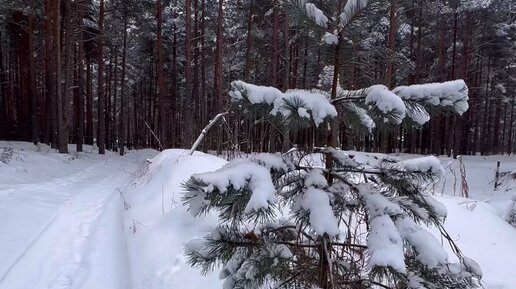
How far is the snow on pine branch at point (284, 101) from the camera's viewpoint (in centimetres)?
155

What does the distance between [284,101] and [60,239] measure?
519 centimetres

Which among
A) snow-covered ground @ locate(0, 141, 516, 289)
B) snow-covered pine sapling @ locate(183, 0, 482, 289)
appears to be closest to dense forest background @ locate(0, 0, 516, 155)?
snow-covered ground @ locate(0, 141, 516, 289)

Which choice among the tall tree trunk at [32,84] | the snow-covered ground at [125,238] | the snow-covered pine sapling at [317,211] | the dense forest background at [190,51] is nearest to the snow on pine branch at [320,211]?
the snow-covered pine sapling at [317,211]

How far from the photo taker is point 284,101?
5.14 ft

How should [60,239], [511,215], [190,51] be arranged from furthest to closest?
[190,51], [511,215], [60,239]

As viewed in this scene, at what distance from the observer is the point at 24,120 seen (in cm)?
2419

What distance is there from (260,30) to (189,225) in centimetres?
2043

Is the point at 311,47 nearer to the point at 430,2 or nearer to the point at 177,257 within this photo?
the point at 177,257

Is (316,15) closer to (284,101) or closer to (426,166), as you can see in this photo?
(284,101)

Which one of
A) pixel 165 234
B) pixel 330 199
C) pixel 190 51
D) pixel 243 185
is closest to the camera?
pixel 243 185

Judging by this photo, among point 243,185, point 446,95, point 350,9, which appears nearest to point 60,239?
point 243,185

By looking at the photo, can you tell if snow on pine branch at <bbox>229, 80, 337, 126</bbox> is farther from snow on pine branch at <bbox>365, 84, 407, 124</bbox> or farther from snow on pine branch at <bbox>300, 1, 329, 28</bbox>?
snow on pine branch at <bbox>300, 1, 329, 28</bbox>

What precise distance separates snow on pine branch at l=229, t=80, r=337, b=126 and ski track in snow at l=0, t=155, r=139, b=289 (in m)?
3.32

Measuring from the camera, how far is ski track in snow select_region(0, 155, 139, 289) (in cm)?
420
